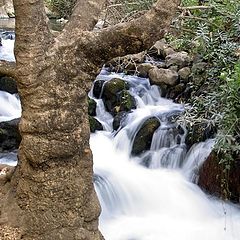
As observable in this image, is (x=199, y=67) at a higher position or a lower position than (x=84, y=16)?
lower

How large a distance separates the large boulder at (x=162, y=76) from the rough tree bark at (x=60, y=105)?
23.5 feet

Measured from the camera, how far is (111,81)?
1041 centimetres

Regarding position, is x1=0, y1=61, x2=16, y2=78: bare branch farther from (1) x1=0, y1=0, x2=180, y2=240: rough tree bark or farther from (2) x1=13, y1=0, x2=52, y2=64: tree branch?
(2) x1=13, y1=0, x2=52, y2=64: tree branch

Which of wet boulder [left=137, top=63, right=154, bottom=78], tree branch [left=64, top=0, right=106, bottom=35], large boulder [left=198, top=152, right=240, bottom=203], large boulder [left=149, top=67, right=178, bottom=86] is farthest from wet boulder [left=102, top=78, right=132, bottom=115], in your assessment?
tree branch [left=64, top=0, right=106, bottom=35]

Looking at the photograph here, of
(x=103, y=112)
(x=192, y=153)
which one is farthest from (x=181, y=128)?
(x=103, y=112)

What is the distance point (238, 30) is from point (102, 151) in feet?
14.4

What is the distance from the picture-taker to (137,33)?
2.83 m

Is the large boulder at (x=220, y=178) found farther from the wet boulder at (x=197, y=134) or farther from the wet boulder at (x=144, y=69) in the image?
the wet boulder at (x=144, y=69)

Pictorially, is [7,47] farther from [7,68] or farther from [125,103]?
[7,68]

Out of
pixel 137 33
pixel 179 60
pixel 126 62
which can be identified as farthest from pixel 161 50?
pixel 137 33

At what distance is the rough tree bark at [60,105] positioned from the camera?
292 centimetres

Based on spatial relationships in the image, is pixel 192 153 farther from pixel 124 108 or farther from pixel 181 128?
pixel 124 108

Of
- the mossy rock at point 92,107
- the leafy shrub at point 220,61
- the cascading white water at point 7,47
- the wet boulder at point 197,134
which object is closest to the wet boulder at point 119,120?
the mossy rock at point 92,107

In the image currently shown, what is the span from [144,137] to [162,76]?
261 cm
